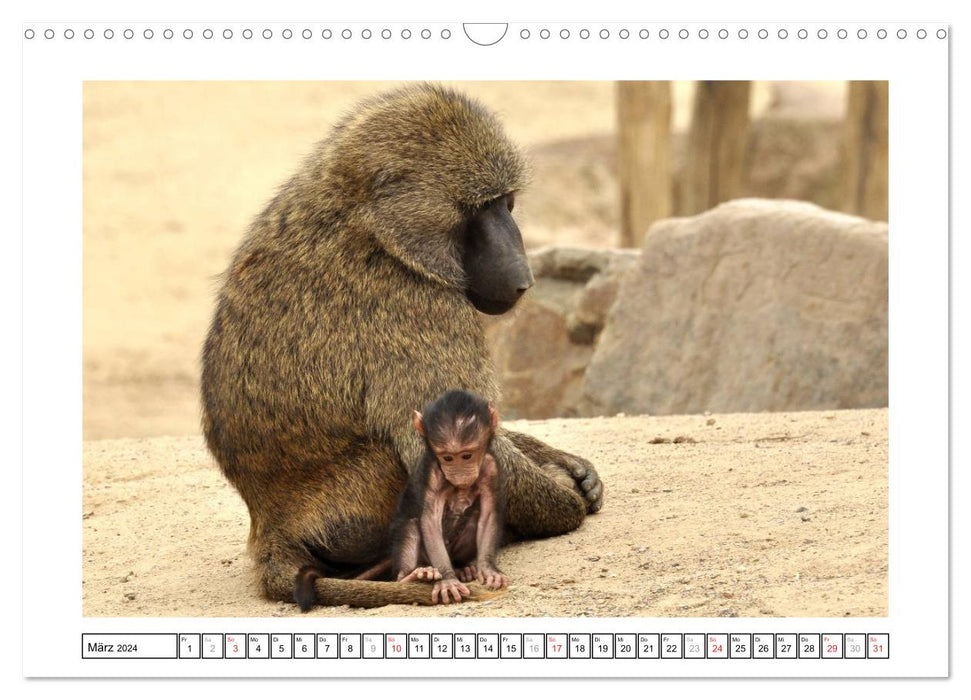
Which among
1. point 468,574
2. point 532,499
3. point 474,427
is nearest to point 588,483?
point 532,499

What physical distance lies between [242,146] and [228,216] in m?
2.04

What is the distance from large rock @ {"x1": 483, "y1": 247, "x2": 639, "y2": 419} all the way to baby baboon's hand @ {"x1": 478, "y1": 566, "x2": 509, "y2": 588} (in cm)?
438

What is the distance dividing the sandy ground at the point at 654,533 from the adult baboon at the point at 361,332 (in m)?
0.28

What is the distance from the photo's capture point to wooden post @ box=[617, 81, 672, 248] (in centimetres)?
1018

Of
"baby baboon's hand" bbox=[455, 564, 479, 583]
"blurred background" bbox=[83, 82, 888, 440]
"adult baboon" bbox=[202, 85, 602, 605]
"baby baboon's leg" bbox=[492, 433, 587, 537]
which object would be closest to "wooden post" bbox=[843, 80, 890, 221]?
"blurred background" bbox=[83, 82, 888, 440]

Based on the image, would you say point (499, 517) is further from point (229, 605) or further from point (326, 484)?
point (229, 605)

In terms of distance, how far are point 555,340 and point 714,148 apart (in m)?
4.03

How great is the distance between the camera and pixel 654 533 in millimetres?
4379

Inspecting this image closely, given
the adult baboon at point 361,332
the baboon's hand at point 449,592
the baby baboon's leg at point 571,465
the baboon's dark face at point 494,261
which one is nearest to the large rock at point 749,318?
the baby baboon's leg at point 571,465

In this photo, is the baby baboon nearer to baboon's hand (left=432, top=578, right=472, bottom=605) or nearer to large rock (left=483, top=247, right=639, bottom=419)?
baboon's hand (left=432, top=578, right=472, bottom=605)

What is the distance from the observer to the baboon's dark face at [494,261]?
170 inches

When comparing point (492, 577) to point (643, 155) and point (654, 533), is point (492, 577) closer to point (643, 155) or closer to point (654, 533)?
point (654, 533)
